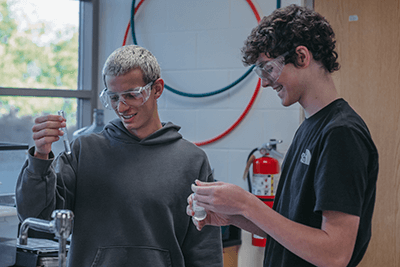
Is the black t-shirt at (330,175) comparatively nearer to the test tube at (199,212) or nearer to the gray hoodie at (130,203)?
the test tube at (199,212)

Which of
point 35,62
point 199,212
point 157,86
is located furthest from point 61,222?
point 35,62

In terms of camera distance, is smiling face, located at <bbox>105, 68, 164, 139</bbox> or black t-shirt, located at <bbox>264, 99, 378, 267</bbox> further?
smiling face, located at <bbox>105, 68, 164, 139</bbox>

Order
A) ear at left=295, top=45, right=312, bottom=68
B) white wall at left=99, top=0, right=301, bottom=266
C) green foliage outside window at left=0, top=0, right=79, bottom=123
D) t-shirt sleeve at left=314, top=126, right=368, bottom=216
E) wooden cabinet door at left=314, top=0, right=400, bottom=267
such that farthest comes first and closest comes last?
green foliage outside window at left=0, top=0, right=79, bottom=123 < white wall at left=99, top=0, right=301, bottom=266 < wooden cabinet door at left=314, top=0, right=400, bottom=267 < ear at left=295, top=45, right=312, bottom=68 < t-shirt sleeve at left=314, top=126, right=368, bottom=216

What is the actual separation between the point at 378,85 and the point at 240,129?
34.4 inches

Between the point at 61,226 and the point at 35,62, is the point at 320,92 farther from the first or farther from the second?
the point at 35,62

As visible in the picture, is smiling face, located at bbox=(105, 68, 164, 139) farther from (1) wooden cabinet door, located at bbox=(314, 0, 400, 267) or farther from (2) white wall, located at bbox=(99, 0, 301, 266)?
(1) wooden cabinet door, located at bbox=(314, 0, 400, 267)

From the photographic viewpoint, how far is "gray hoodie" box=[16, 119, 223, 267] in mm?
1366

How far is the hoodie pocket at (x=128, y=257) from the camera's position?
4.43ft

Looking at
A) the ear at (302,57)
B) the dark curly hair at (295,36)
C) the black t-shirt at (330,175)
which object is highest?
the dark curly hair at (295,36)

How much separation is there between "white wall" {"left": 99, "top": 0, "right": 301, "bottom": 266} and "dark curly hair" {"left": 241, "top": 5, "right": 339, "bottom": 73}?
1418 mm

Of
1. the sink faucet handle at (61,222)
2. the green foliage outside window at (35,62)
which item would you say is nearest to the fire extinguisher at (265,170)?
the green foliage outside window at (35,62)

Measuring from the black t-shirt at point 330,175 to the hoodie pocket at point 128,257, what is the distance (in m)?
0.39

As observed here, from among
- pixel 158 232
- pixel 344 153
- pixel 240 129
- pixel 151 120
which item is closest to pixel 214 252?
pixel 158 232

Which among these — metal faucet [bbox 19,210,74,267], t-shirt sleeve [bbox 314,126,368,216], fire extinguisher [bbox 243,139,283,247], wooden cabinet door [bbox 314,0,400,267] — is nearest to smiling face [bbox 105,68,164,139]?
metal faucet [bbox 19,210,74,267]
